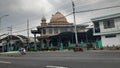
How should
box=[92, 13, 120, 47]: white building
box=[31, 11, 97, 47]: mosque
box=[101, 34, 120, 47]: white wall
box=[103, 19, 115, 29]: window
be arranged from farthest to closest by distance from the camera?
box=[31, 11, 97, 47]: mosque, box=[103, 19, 115, 29]: window, box=[101, 34, 120, 47]: white wall, box=[92, 13, 120, 47]: white building

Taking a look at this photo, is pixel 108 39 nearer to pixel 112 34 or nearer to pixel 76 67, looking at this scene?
pixel 112 34

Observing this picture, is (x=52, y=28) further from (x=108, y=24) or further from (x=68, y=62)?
(x=68, y=62)

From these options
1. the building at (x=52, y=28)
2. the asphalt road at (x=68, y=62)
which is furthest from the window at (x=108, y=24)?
the asphalt road at (x=68, y=62)

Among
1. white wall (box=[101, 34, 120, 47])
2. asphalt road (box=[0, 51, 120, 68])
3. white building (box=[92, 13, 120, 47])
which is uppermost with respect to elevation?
white building (box=[92, 13, 120, 47])

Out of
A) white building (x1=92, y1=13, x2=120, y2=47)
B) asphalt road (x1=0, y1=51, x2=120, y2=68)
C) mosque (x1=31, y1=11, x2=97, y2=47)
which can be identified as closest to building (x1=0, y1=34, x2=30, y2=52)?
mosque (x1=31, y1=11, x2=97, y2=47)

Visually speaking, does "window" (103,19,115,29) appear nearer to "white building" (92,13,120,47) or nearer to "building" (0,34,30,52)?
"white building" (92,13,120,47)

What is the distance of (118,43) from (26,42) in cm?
3403

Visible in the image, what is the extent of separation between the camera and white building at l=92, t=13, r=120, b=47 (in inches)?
1629

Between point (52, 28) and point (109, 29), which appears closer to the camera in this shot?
point (109, 29)

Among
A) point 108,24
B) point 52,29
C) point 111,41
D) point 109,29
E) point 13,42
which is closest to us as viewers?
point 111,41

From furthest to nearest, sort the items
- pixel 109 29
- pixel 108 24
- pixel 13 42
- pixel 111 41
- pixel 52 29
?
pixel 13 42 → pixel 52 29 → pixel 108 24 → pixel 109 29 → pixel 111 41

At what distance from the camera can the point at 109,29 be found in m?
43.0

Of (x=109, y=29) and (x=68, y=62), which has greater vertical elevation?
(x=109, y=29)

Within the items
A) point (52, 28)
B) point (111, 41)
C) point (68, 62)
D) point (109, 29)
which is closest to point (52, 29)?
point (52, 28)
